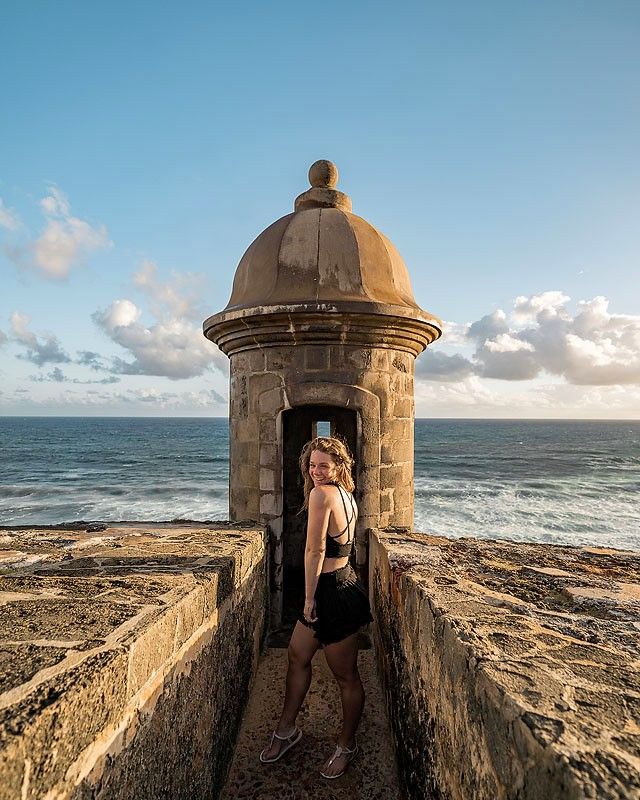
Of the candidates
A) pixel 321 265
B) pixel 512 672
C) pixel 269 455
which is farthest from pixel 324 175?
pixel 512 672

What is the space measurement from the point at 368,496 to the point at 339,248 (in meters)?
2.18

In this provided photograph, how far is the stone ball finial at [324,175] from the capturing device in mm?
5016

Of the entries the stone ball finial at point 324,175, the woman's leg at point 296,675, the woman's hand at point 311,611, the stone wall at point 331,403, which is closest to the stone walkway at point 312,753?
the woman's leg at point 296,675

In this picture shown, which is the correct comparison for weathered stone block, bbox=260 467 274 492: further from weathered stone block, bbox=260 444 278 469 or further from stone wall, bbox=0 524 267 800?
stone wall, bbox=0 524 267 800

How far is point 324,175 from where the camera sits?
5.02 m

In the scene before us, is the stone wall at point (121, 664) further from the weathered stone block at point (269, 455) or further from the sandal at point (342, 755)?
the weathered stone block at point (269, 455)

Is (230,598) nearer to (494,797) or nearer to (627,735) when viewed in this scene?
(494,797)

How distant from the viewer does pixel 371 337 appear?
14.0 ft

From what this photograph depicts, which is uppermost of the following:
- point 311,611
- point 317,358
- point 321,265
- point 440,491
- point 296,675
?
point 321,265

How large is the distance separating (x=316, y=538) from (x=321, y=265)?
8.52ft

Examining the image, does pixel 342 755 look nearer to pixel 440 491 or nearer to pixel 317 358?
pixel 317 358

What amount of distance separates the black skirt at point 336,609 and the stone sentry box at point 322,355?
1.67 m

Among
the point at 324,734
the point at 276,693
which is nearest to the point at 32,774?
the point at 324,734

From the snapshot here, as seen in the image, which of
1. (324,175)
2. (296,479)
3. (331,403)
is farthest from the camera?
(296,479)
